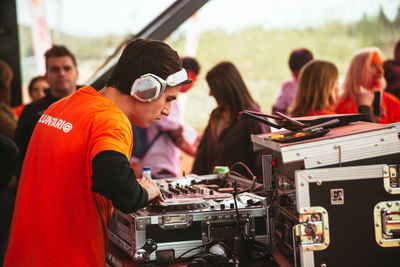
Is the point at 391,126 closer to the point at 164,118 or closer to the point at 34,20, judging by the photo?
the point at 164,118

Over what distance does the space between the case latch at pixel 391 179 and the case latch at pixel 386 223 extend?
4 centimetres

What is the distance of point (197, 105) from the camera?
8070 mm

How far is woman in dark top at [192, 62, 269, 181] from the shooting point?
10.7 ft

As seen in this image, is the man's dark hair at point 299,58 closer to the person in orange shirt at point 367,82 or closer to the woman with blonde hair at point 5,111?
the person in orange shirt at point 367,82

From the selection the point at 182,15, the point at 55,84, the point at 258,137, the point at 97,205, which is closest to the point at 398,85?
the point at 182,15

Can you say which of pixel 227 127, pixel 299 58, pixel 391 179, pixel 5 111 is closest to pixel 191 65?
pixel 299 58

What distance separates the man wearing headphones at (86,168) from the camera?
1.55 metres

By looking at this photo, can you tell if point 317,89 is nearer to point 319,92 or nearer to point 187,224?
point 319,92

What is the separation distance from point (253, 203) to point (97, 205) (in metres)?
0.57

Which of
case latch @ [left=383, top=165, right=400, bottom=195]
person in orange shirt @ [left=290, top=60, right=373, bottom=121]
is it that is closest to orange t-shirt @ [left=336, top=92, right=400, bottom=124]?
person in orange shirt @ [left=290, top=60, right=373, bottom=121]

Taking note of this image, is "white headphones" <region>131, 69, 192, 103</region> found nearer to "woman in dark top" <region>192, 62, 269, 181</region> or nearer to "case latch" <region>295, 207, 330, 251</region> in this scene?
"case latch" <region>295, 207, 330, 251</region>

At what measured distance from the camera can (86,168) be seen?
1.62 metres

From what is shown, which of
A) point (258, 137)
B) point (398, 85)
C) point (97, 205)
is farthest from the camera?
point (398, 85)

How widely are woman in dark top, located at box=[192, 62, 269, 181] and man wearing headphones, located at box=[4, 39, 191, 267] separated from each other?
58.8 inches
